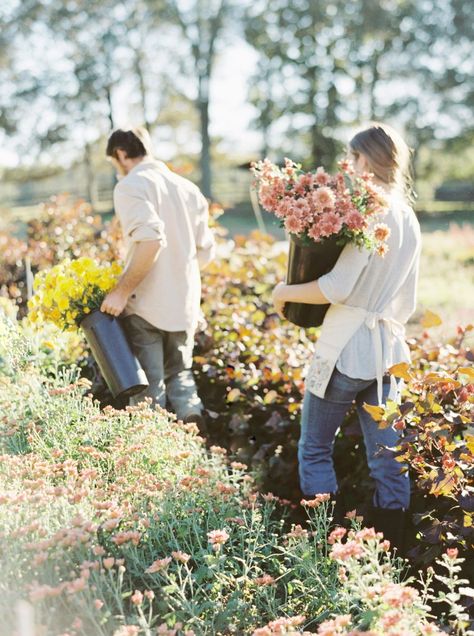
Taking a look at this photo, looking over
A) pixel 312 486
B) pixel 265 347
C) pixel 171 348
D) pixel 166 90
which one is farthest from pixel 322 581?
pixel 166 90

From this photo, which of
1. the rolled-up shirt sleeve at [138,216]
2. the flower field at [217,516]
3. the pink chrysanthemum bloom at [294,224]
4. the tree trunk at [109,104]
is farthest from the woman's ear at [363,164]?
the tree trunk at [109,104]

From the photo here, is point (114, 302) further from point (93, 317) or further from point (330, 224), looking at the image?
point (330, 224)

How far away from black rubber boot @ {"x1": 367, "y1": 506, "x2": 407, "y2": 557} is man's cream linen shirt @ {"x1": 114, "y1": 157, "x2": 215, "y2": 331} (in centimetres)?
133

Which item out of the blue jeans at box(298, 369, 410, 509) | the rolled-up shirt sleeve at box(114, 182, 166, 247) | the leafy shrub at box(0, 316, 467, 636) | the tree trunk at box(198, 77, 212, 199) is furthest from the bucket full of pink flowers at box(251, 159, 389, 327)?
the tree trunk at box(198, 77, 212, 199)

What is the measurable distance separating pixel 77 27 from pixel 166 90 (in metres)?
4.04

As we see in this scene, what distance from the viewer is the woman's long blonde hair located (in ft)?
9.17

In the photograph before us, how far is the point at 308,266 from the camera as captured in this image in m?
2.86

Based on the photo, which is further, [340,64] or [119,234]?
[340,64]

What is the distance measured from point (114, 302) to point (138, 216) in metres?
0.41

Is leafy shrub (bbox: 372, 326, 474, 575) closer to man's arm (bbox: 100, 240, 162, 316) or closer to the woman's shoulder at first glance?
the woman's shoulder

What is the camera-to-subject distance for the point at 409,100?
28.6 m

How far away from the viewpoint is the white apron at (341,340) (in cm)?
283

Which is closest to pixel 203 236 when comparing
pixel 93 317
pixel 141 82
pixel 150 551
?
pixel 93 317

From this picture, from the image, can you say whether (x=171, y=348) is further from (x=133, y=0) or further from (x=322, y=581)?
(x=133, y=0)
